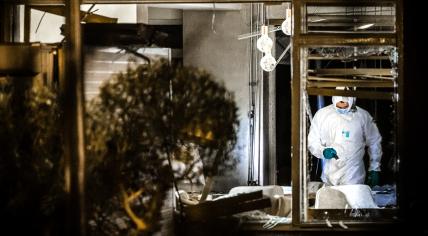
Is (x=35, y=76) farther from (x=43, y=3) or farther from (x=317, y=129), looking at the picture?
(x=317, y=129)

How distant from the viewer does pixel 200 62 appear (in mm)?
13617

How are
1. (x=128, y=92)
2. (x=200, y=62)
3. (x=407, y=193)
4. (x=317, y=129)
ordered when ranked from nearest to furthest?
(x=128, y=92) → (x=407, y=193) → (x=317, y=129) → (x=200, y=62)

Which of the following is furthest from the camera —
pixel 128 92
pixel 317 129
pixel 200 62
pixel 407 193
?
pixel 200 62

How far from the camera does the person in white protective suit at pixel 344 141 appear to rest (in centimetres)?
1130

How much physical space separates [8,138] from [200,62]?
6.74 meters

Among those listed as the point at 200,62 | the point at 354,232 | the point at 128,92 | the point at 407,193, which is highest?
the point at 200,62

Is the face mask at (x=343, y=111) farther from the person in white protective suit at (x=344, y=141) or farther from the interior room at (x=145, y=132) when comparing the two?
the interior room at (x=145, y=132)

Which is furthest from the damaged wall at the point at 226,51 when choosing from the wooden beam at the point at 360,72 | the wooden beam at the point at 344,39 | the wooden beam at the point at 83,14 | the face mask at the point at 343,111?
the wooden beam at the point at 344,39

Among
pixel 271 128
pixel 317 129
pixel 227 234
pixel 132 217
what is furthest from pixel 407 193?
pixel 271 128

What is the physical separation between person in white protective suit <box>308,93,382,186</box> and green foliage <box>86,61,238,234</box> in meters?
4.18

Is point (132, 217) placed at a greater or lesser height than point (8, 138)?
lesser

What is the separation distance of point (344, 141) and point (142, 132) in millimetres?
5346

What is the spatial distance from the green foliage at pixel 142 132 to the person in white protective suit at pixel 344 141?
13.7ft

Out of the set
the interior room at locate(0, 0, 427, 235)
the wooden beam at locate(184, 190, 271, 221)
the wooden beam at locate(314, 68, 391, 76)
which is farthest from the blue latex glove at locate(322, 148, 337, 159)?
the wooden beam at locate(184, 190, 271, 221)
